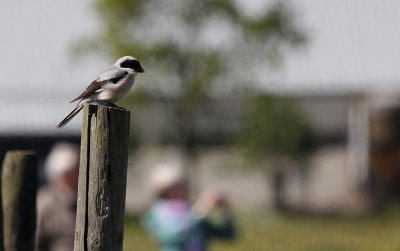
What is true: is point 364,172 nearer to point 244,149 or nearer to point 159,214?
point 244,149

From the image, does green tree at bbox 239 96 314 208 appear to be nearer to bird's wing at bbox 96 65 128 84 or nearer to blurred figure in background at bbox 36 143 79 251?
blurred figure in background at bbox 36 143 79 251

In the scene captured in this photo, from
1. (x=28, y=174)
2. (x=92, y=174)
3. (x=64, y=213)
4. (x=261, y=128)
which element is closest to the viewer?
(x=92, y=174)

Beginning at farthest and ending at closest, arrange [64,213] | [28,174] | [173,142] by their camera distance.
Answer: [173,142] → [64,213] → [28,174]

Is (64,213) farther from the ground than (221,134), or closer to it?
closer to it

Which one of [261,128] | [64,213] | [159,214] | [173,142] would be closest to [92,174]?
[64,213]

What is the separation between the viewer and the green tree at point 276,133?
103ft

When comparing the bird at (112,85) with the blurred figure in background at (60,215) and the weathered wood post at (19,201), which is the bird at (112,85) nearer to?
the weathered wood post at (19,201)

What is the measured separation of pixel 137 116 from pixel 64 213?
28376 millimetres

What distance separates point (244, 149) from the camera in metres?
32.8

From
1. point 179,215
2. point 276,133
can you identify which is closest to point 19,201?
point 179,215

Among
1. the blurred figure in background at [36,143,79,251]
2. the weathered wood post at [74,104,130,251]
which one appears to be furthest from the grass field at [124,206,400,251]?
the weathered wood post at [74,104,130,251]

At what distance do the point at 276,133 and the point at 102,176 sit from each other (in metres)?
27.3

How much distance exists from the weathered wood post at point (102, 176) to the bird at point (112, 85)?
208 millimetres

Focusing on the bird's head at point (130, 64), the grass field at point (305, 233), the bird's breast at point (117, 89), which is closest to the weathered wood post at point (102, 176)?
the bird's breast at point (117, 89)
